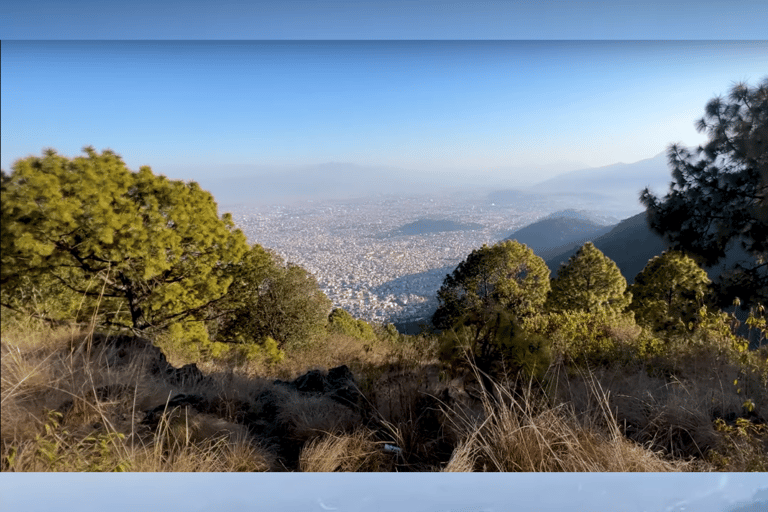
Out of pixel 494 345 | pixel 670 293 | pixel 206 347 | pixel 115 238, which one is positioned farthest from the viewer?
pixel 670 293

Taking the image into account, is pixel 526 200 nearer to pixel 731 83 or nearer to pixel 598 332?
pixel 598 332

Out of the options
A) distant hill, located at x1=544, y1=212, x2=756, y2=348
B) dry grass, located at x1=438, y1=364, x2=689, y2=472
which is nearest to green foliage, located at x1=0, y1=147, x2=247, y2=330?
dry grass, located at x1=438, y1=364, x2=689, y2=472

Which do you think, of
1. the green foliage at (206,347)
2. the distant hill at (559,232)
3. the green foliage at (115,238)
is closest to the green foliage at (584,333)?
the distant hill at (559,232)

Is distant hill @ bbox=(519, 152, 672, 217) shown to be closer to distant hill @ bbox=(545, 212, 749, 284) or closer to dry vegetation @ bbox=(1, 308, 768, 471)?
distant hill @ bbox=(545, 212, 749, 284)

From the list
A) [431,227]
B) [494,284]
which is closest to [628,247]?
[494,284]

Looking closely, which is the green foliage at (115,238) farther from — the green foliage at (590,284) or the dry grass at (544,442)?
the green foliage at (590,284)

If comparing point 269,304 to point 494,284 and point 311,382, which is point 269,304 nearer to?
point 311,382
